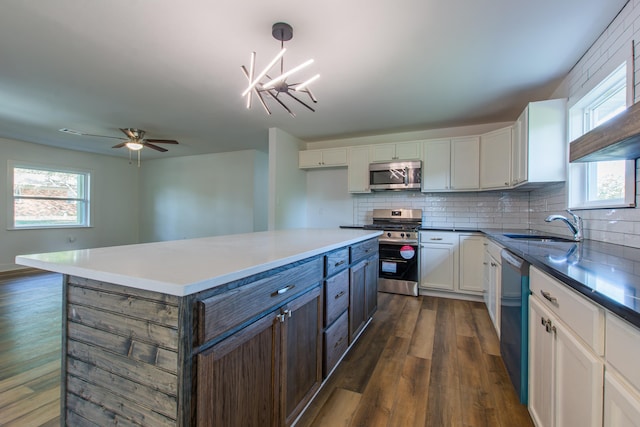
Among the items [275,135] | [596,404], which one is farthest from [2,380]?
[275,135]

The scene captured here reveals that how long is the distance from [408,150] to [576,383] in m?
3.45

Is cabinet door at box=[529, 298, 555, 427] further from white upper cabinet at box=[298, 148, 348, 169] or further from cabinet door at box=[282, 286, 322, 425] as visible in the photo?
white upper cabinet at box=[298, 148, 348, 169]

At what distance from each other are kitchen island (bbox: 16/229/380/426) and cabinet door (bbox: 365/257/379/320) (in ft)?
3.68

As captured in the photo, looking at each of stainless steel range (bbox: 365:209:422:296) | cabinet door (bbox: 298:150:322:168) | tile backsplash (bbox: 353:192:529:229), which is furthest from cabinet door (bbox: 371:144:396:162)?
stainless steel range (bbox: 365:209:422:296)

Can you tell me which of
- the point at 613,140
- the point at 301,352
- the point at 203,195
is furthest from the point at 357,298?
the point at 203,195

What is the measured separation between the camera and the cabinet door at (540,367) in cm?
119

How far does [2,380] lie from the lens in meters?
1.82

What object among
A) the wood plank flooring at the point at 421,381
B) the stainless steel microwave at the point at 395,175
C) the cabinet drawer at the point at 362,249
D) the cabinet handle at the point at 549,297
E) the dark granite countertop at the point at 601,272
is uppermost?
the stainless steel microwave at the point at 395,175

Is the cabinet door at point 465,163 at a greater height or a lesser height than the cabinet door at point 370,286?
greater

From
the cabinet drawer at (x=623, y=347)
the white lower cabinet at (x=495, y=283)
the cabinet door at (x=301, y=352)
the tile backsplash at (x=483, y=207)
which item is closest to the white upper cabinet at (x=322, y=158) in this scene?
the tile backsplash at (x=483, y=207)

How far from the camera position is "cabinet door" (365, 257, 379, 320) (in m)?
2.48

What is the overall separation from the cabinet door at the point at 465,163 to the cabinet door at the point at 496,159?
0.06m

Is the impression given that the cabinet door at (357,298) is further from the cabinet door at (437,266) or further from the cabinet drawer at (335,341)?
the cabinet door at (437,266)

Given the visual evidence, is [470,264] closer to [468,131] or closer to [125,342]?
[468,131]
